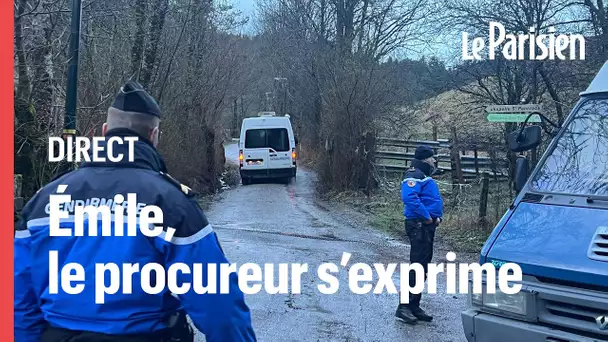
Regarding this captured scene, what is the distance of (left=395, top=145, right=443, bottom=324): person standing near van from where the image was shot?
21.6ft

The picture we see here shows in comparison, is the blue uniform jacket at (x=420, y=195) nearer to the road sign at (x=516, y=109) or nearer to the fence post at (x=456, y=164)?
the road sign at (x=516, y=109)

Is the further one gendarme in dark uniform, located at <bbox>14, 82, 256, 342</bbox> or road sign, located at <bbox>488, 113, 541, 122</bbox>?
road sign, located at <bbox>488, 113, 541, 122</bbox>

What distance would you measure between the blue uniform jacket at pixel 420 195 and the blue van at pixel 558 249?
144 centimetres

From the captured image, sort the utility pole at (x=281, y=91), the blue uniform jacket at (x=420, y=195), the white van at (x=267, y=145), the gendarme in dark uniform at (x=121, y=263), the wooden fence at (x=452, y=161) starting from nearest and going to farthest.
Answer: the gendarme in dark uniform at (x=121, y=263) < the blue uniform jacket at (x=420, y=195) < the wooden fence at (x=452, y=161) < the white van at (x=267, y=145) < the utility pole at (x=281, y=91)

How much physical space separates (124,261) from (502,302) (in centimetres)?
275

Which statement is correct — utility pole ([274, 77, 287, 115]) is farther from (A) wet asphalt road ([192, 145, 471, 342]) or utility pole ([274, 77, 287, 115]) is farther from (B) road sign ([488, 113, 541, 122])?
(B) road sign ([488, 113, 541, 122])

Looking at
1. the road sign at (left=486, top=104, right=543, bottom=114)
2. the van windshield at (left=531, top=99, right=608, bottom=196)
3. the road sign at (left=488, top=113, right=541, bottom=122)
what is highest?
the road sign at (left=486, top=104, right=543, bottom=114)

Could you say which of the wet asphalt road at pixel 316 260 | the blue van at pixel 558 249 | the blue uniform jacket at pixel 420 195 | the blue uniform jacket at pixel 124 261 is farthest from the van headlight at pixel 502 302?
the blue uniform jacket at pixel 124 261

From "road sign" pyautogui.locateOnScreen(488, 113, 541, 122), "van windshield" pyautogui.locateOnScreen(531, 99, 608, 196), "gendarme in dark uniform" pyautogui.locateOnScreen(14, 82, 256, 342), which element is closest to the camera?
"gendarme in dark uniform" pyautogui.locateOnScreen(14, 82, 256, 342)

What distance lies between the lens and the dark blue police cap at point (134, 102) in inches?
108

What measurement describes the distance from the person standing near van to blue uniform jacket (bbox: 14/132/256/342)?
13.9ft

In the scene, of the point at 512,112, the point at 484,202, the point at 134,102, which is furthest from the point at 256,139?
the point at 134,102

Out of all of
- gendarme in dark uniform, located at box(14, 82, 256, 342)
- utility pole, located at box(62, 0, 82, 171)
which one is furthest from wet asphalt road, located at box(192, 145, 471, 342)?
gendarme in dark uniform, located at box(14, 82, 256, 342)

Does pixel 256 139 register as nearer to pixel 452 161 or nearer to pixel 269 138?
pixel 269 138
